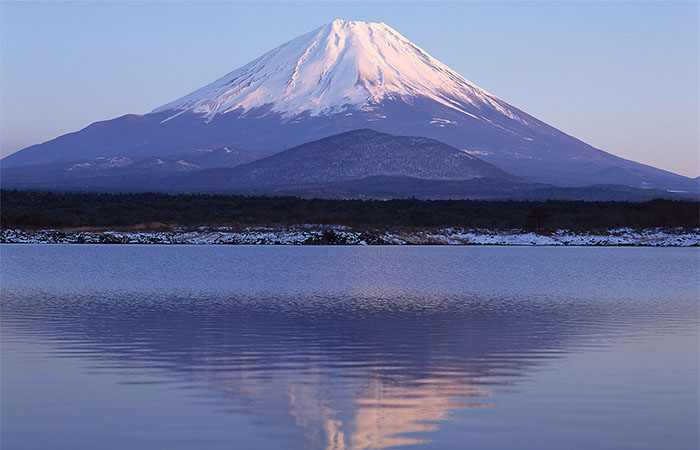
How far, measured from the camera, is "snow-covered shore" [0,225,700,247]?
6875cm

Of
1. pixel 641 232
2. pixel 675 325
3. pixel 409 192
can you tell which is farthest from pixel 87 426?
pixel 409 192

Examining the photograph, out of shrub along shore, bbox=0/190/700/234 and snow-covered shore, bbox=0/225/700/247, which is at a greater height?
shrub along shore, bbox=0/190/700/234

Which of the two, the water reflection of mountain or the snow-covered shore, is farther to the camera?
the snow-covered shore

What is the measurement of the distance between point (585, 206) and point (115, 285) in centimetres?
7059

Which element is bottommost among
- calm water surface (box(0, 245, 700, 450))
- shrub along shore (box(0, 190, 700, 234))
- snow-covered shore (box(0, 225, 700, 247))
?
calm water surface (box(0, 245, 700, 450))

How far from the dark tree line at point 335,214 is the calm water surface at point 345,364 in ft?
144

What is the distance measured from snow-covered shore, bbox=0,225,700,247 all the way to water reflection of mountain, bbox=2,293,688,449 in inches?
1596

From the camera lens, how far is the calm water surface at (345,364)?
11.6m

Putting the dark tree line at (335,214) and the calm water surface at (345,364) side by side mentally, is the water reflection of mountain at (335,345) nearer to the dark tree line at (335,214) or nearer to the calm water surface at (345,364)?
the calm water surface at (345,364)

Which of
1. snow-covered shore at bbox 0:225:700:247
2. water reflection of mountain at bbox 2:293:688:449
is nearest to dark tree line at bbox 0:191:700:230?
snow-covered shore at bbox 0:225:700:247

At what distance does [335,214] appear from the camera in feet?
274

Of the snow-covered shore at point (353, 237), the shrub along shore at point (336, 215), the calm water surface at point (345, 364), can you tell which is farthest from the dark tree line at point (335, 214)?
the calm water surface at point (345, 364)

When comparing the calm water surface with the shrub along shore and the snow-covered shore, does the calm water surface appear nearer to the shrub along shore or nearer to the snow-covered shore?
the snow-covered shore

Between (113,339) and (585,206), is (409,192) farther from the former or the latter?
(113,339)
